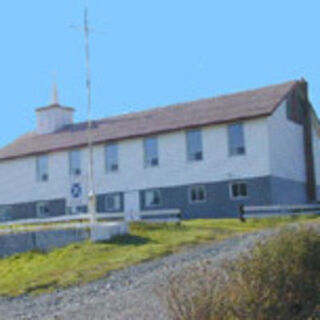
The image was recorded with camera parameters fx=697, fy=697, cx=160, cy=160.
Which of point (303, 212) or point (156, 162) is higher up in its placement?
point (156, 162)

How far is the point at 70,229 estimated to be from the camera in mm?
24562

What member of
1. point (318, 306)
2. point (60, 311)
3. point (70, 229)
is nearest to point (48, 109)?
point (70, 229)

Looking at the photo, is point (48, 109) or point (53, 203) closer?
point (53, 203)

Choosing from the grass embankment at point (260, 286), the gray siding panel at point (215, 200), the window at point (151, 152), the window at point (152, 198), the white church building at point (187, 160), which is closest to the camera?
the grass embankment at point (260, 286)

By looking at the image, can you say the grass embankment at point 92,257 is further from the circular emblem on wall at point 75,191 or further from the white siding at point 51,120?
the white siding at point 51,120

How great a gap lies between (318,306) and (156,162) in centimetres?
3225

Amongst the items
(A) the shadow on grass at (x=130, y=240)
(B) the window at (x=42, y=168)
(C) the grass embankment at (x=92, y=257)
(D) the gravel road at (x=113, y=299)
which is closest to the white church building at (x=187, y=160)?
(B) the window at (x=42, y=168)

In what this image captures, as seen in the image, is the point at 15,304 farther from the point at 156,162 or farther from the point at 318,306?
the point at 156,162

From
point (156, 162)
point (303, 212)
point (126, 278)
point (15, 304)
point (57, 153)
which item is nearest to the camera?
point (15, 304)

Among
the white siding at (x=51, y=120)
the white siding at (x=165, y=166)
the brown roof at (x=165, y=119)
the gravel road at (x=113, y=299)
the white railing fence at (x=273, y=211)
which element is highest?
the white siding at (x=51, y=120)

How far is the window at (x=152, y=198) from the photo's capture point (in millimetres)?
40500

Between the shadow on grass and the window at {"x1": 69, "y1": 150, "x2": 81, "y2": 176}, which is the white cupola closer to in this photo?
the window at {"x1": 69, "y1": 150, "x2": 81, "y2": 176}

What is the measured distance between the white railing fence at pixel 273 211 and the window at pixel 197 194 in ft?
12.8

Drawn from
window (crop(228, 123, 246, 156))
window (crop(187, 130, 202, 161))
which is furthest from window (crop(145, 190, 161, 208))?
window (crop(228, 123, 246, 156))
